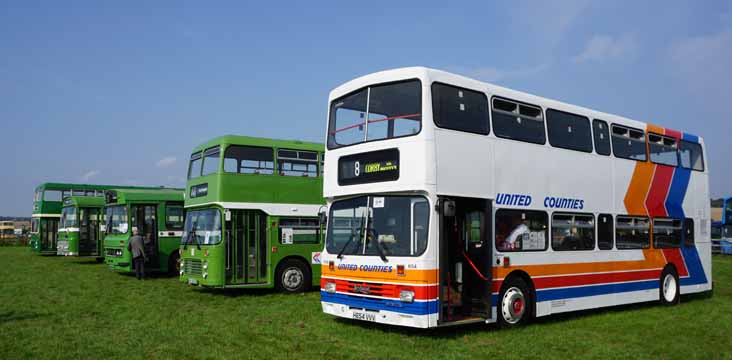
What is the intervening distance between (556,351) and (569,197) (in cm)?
406

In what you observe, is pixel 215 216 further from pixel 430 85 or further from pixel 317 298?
pixel 430 85

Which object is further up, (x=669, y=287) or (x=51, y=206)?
(x=51, y=206)

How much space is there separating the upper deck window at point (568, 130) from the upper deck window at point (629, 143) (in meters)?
1.07

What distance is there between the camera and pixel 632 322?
12.3 m

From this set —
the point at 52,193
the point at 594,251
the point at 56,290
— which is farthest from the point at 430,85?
the point at 52,193

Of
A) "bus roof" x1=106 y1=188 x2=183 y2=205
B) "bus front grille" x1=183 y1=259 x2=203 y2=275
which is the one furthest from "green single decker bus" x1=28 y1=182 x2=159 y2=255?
"bus front grille" x1=183 y1=259 x2=203 y2=275

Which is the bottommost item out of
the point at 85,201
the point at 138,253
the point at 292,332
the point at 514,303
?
the point at 292,332

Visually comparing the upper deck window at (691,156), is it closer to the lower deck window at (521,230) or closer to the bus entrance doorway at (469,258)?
the lower deck window at (521,230)

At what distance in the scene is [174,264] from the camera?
22.4 m

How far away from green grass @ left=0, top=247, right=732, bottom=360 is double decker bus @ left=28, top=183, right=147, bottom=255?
17906 millimetres

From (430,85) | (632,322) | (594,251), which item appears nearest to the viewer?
(430,85)

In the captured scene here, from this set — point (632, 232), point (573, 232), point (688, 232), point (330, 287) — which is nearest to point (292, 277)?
point (330, 287)

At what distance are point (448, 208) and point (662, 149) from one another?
8.19m

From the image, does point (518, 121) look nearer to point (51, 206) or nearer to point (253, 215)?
point (253, 215)
